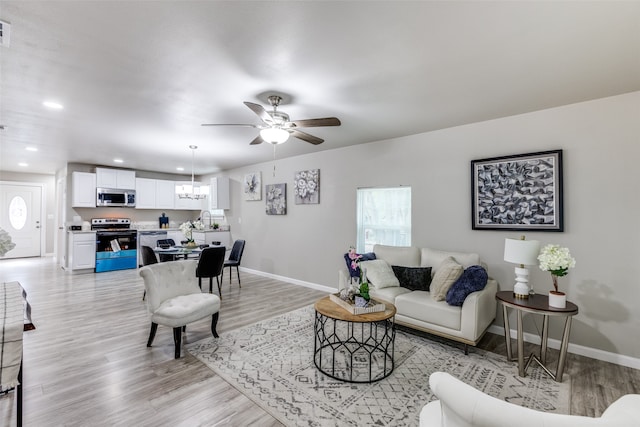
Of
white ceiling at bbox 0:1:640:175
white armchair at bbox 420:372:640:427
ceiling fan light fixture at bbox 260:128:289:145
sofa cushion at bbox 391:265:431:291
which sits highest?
white ceiling at bbox 0:1:640:175

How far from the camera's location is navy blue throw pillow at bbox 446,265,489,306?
3016mm

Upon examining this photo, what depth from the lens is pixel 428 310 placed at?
316 centimetres

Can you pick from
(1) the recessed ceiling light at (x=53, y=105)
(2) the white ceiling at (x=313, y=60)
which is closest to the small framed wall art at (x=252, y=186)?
(2) the white ceiling at (x=313, y=60)

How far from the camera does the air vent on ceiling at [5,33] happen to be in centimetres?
184

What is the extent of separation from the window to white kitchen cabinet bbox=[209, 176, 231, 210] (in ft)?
13.2

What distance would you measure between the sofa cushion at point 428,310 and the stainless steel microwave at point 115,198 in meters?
7.20

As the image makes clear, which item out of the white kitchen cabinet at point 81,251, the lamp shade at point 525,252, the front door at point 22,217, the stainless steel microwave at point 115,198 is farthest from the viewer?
the front door at point 22,217

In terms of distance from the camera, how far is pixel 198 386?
94.7 inches

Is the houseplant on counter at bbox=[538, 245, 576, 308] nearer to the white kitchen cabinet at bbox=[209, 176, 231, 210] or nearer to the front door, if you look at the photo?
the white kitchen cabinet at bbox=[209, 176, 231, 210]

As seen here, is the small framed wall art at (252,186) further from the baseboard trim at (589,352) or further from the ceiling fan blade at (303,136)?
the baseboard trim at (589,352)

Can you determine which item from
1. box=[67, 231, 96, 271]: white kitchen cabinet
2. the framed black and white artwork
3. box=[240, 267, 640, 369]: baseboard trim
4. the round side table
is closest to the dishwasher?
box=[67, 231, 96, 271]: white kitchen cabinet

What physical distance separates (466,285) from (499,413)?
7.95 feet

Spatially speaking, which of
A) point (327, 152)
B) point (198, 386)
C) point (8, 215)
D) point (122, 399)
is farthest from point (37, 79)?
point (8, 215)

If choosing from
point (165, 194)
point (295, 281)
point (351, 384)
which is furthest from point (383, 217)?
point (165, 194)
